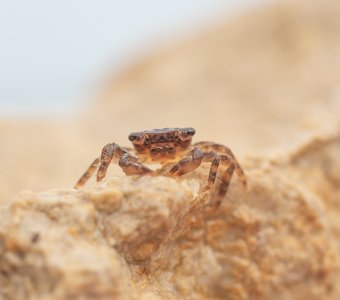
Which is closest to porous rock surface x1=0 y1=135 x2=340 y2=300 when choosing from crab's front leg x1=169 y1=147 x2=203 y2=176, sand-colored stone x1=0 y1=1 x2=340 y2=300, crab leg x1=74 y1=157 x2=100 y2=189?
sand-colored stone x1=0 y1=1 x2=340 y2=300

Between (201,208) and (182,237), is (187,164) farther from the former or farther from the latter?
(182,237)

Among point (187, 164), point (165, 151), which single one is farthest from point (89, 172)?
point (187, 164)

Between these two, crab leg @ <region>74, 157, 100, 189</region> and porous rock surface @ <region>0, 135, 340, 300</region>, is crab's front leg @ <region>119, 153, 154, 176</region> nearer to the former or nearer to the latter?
porous rock surface @ <region>0, 135, 340, 300</region>

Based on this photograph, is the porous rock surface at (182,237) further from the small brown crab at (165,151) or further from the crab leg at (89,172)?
the crab leg at (89,172)

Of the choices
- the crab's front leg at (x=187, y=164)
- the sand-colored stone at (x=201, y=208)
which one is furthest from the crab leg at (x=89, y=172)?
the crab's front leg at (x=187, y=164)

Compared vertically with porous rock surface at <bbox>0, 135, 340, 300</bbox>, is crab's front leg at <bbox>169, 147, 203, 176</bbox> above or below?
above

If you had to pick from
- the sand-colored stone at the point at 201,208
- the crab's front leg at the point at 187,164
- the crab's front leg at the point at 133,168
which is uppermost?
the crab's front leg at the point at 133,168

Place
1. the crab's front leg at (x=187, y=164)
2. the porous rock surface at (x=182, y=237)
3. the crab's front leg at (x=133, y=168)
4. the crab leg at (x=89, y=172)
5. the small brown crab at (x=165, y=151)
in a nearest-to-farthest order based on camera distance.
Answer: the porous rock surface at (x=182, y=237) < the crab's front leg at (x=133, y=168) < the crab's front leg at (x=187, y=164) < the small brown crab at (x=165, y=151) < the crab leg at (x=89, y=172)

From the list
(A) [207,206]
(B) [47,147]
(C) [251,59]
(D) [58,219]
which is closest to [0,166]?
(B) [47,147]
